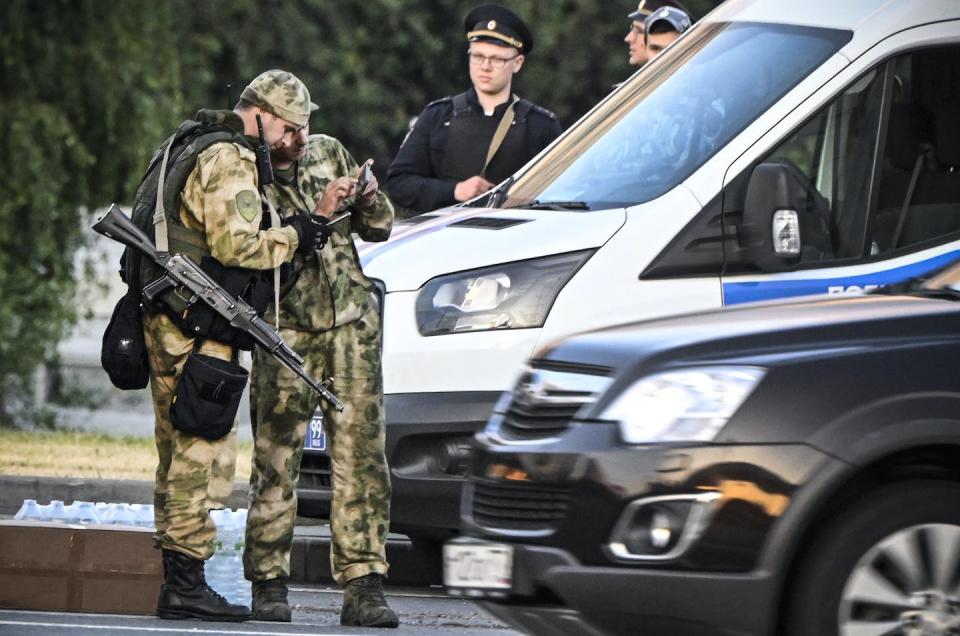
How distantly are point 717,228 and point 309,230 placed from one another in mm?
1467

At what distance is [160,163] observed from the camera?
7.08m

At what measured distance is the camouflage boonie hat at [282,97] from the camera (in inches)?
277

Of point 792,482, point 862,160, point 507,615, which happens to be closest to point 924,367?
point 792,482

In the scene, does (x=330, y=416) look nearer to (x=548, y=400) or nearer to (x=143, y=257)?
(x=143, y=257)

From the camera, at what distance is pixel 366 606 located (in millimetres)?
7273

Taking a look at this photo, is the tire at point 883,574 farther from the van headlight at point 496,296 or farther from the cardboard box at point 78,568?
the cardboard box at point 78,568

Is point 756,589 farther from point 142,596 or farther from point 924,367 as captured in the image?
point 142,596

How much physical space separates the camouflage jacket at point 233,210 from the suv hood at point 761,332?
5.38ft

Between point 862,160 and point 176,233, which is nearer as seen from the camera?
point 176,233

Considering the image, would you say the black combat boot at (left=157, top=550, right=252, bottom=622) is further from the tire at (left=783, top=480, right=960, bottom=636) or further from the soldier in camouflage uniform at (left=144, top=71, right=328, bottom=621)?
the tire at (left=783, top=480, right=960, bottom=636)

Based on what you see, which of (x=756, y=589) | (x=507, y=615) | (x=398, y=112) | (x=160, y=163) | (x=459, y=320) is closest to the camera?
(x=756, y=589)

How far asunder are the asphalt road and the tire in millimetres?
2412

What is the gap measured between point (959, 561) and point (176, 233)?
10.2 ft

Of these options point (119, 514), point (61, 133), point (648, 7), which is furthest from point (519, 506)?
point (61, 133)
